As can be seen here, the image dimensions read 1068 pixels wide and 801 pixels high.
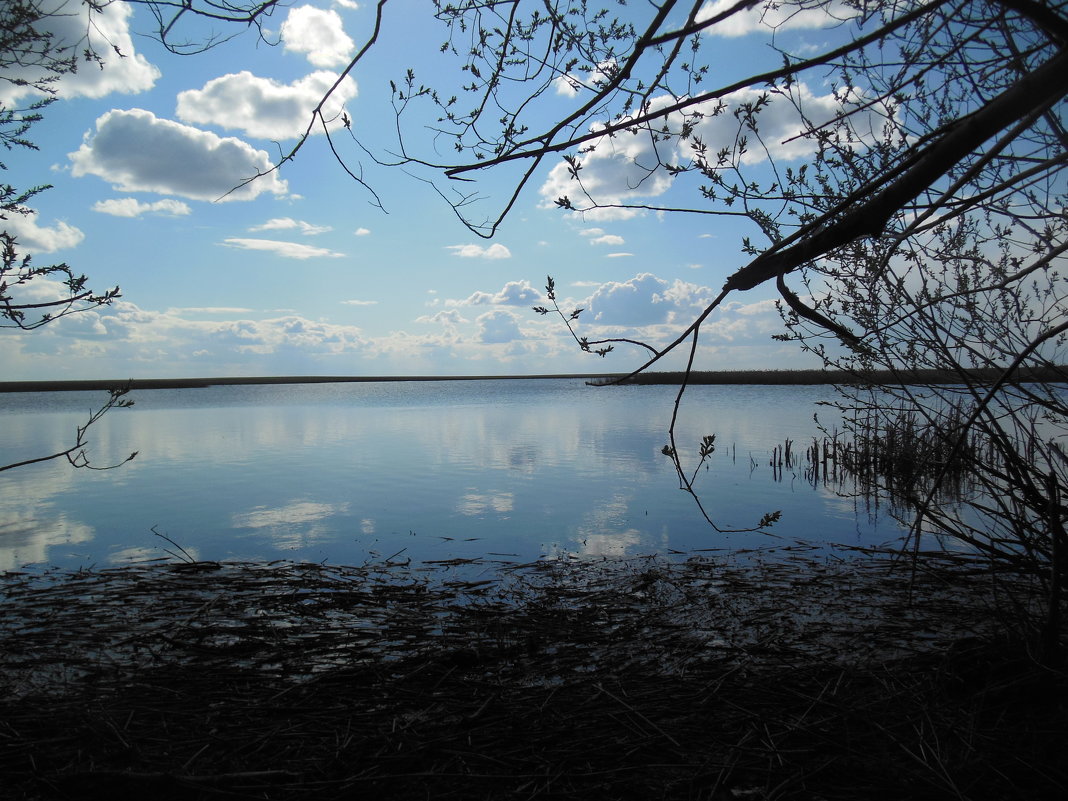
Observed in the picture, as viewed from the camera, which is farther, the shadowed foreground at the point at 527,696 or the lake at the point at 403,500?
the lake at the point at 403,500

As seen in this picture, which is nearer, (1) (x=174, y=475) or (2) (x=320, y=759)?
(2) (x=320, y=759)

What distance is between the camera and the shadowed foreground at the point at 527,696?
291 centimetres

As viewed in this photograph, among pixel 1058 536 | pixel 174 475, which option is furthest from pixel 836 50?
pixel 174 475

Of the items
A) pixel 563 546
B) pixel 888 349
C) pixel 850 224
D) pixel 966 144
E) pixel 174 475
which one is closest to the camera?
pixel 966 144

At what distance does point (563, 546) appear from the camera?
29.0 ft

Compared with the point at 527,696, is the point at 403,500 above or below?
below

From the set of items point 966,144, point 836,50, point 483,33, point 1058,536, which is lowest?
point 1058,536

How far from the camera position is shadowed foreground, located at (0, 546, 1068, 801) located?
2.91m

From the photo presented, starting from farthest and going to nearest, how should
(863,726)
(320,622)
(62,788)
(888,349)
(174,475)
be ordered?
(174,475) < (320,622) < (888,349) < (863,726) < (62,788)

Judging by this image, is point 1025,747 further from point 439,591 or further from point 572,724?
point 439,591

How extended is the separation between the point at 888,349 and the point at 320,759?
172 inches

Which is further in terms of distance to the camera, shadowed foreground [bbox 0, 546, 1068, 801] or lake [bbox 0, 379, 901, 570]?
lake [bbox 0, 379, 901, 570]

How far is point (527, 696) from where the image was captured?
3.88 m

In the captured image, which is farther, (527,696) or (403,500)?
(403,500)
